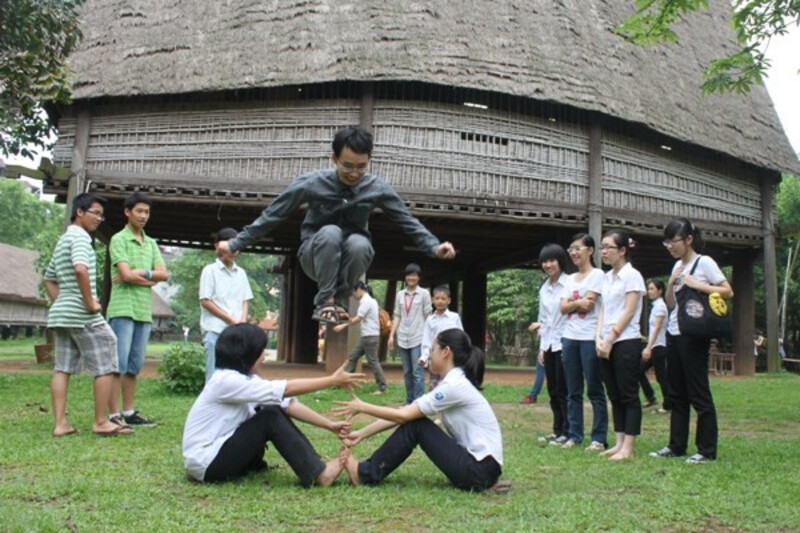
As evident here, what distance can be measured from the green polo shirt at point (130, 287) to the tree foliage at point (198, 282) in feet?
85.3

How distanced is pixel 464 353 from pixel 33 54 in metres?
6.56

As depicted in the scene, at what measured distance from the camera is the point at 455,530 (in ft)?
10.9

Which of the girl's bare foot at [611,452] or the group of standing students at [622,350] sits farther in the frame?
the girl's bare foot at [611,452]

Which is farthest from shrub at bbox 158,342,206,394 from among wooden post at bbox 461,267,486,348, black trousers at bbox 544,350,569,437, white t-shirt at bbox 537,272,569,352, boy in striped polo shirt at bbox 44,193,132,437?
wooden post at bbox 461,267,486,348

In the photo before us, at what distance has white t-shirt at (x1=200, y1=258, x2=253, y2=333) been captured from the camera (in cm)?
627

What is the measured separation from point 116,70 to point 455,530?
11379 mm

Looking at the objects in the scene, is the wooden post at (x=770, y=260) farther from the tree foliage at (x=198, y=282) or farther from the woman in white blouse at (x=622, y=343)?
the tree foliage at (x=198, y=282)

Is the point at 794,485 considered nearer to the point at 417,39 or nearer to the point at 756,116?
the point at 417,39

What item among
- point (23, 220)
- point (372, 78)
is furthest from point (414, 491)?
point (23, 220)

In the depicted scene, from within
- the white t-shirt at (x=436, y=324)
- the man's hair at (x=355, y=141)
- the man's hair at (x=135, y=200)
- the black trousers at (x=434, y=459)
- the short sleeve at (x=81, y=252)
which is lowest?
the black trousers at (x=434, y=459)

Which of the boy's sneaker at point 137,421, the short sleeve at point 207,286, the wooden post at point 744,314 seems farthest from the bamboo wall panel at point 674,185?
the boy's sneaker at point 137,421

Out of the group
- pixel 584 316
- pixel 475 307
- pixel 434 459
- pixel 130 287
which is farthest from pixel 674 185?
pixel 434 459

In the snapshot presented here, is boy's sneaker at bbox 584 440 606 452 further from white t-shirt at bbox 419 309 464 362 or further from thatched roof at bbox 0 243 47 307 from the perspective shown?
thatched roof at bbox 0 243 47 307

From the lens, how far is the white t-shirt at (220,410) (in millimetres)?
4113
